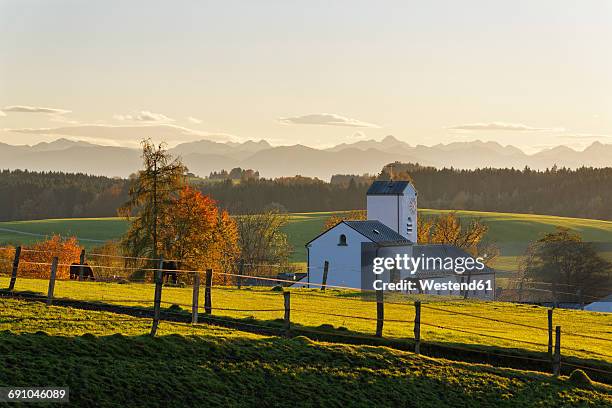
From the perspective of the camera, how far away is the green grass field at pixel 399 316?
34.4 m

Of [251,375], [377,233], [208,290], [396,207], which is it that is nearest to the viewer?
[251,375]

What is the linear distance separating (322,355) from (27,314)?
933 cm

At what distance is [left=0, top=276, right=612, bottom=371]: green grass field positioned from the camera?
113 ft

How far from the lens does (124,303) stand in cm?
3462

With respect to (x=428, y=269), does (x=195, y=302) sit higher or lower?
lower

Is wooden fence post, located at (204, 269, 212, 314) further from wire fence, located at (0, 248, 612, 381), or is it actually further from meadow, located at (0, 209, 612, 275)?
meadow, located at (0, 209, 612, 275)

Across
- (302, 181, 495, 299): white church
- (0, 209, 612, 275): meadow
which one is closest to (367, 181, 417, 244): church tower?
(302, 181, 495, 299): white church

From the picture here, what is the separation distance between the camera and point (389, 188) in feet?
266

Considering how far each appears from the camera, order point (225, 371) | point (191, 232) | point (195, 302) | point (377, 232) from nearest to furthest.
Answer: point (225, 371)
point (195, 302)
point (191, 232)
point (377, 232)

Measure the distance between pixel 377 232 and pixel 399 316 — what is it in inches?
1098

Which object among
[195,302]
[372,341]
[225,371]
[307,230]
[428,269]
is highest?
[307,230]

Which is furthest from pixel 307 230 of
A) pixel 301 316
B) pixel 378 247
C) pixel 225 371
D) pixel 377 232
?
pixel 225 371

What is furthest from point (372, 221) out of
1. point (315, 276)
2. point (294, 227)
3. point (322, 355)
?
point (294, 227)

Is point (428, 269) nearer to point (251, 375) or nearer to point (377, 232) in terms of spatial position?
point (377, 232)
